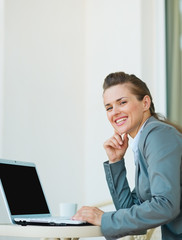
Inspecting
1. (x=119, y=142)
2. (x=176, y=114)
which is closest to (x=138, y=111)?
(x=119, y=142)

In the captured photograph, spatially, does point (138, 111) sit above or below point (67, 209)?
above

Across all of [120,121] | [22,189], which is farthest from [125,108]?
[22,189]

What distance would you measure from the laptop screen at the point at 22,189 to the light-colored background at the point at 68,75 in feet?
5.35

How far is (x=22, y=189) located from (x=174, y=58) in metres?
2.34

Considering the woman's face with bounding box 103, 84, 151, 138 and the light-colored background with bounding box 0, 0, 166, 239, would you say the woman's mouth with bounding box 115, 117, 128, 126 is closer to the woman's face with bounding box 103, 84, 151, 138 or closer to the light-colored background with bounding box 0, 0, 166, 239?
the woman's face with bounding box 103, 84, 151, 138

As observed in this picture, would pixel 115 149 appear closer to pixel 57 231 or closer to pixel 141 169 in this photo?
pixel 141 169

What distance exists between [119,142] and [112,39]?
7.52 feet

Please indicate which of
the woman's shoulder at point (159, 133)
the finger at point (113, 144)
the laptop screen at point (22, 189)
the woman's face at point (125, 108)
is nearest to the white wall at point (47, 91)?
the laptop screen at point (22, 189)

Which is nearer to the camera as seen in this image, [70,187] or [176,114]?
[176,114]

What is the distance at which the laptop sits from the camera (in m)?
2.00

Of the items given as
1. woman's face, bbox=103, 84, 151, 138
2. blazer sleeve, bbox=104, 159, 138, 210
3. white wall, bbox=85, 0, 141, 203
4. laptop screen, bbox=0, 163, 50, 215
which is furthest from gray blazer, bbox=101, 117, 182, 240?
white wall, bbox=85, 0, 141, 203

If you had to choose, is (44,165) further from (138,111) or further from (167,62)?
(138,111)

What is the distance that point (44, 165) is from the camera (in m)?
4.26

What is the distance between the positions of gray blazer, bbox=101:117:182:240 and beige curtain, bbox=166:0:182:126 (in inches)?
79.9
